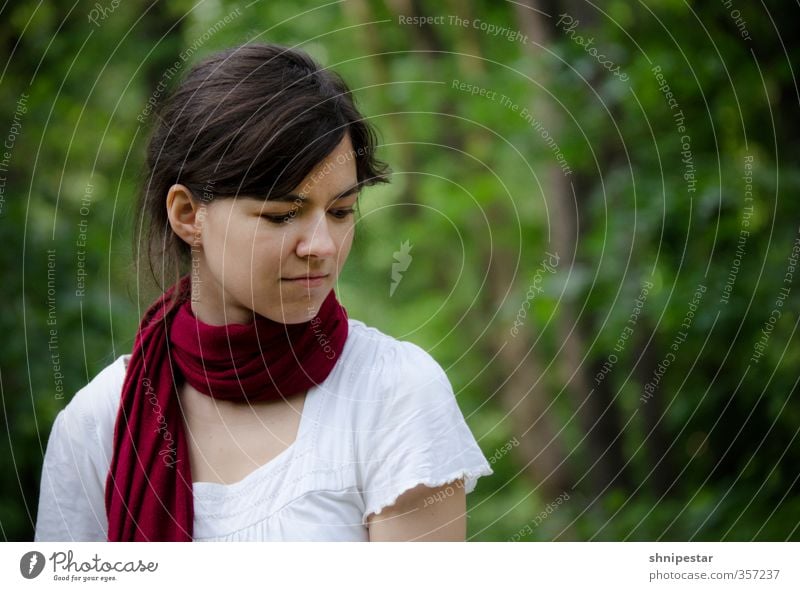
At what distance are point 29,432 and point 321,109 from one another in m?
1.33

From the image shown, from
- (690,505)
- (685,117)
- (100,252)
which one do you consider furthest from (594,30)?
(100,252)

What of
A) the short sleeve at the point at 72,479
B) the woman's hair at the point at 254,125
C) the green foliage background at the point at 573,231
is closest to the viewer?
the woman's hair at the point at 254,125

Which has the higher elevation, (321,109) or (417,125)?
(417,125)

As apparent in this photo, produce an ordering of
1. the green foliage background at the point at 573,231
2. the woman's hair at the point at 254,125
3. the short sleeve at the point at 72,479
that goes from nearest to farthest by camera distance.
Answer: the woman's hair at the point at 254,125
the short sleeve at the point at 72,479
the green foliage background at the point at 573,231

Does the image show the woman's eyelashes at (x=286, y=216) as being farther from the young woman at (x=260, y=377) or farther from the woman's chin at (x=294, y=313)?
the woman's chin at (x=294, y=313)

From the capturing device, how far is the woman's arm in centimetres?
109

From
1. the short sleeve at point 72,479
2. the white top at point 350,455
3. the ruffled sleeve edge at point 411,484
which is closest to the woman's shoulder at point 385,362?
the white top at point 350,455

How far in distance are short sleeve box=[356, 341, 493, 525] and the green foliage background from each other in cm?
45

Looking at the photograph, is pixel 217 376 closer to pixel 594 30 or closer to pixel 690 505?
pixel 690 505

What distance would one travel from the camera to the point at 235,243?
1.12 meters

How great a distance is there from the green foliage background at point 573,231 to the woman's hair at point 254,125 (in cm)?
28

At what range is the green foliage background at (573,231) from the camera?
2033 millimetres

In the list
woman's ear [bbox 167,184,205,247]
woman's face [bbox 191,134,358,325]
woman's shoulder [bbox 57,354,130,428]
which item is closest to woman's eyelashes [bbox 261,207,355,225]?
woman's face [bbox 191,134,358,325]
